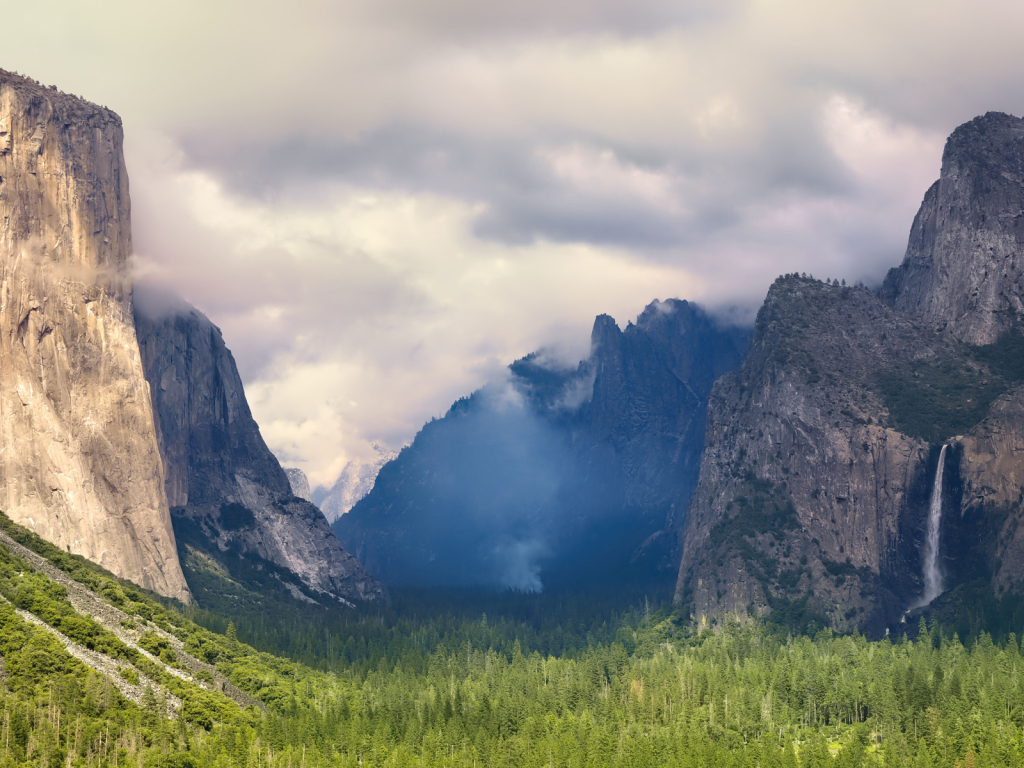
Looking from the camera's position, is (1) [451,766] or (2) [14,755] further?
(1) [451,766]

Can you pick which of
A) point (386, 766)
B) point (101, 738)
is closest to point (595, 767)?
point (386, 766)

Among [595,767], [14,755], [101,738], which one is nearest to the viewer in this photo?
[14,755]

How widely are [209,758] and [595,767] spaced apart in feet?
215

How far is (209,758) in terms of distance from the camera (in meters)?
191

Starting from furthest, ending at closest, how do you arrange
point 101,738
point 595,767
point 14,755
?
point 595,767
point 101,738
point 14,755

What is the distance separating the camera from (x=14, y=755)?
174 metres

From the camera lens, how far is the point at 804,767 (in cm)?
19912

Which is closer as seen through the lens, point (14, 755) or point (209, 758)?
point (14, 755)

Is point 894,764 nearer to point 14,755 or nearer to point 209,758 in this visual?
point 209,758

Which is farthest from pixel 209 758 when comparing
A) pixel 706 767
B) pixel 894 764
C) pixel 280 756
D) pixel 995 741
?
pixel 995 741

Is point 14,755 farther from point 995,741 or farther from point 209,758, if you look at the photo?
point 995,741

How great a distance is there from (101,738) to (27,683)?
2130cm

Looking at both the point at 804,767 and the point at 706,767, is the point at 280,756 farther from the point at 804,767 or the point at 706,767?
the point at 804,767

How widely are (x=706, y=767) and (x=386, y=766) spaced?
55.2 meters
